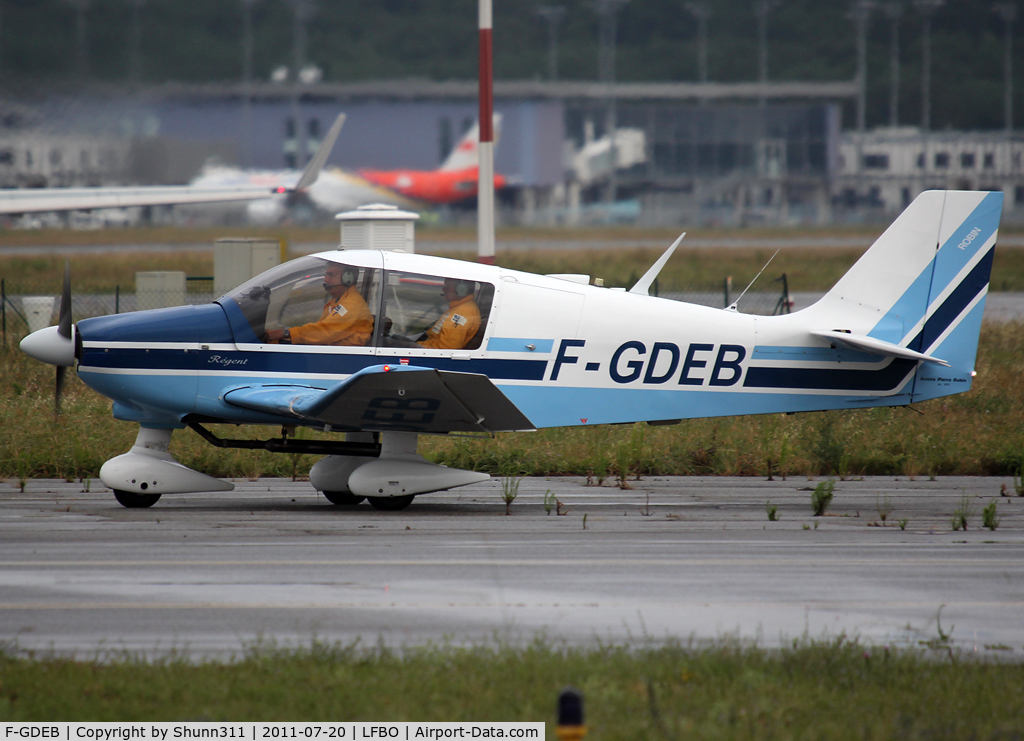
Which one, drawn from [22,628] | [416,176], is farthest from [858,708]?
[416,176]

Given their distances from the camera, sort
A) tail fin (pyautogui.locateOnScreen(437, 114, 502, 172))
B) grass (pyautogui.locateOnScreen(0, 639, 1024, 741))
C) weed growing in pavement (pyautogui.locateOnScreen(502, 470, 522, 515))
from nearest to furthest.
A: 1. grass (pyautogui.locateOnScreen(0, 639, 1024, 741))
2. weed growing in pavement (pyautogui.locateOnScreen(502, 470, 522, 515))
3. tail fin (pyautogui.locateOnScreen(437, 114, 502, 172))

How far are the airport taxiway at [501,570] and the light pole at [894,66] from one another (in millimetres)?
87335

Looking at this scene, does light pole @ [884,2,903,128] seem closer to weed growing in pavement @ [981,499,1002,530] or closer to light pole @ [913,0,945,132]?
light pole @ [913,0,945,132]

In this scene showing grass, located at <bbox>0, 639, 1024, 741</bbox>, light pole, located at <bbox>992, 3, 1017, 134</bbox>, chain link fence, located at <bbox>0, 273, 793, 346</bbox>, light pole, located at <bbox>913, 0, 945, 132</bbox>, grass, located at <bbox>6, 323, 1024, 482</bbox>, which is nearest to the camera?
grass, located at <bbox>0, 639, 1024, 741</bbox>

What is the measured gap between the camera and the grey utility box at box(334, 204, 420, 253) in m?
18.0

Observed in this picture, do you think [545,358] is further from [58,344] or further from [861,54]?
[861,54]

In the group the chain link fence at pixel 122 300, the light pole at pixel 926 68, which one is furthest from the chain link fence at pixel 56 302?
the light pole at pixel 926 68

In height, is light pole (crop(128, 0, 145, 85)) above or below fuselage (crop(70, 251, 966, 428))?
above

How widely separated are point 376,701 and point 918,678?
251 cm

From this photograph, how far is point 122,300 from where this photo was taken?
24.2 meters

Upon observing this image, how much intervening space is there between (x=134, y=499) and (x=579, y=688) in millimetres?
5676

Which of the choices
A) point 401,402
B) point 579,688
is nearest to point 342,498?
point 401,402

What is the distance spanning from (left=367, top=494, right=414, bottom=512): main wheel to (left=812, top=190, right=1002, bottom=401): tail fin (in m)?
4.03

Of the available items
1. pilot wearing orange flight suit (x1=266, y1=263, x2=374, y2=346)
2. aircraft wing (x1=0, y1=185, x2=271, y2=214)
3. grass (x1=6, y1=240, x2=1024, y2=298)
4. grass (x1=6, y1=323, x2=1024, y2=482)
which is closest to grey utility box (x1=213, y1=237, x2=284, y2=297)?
aircraft wing (x1=0, y1=185, x2=271, y2=214)
